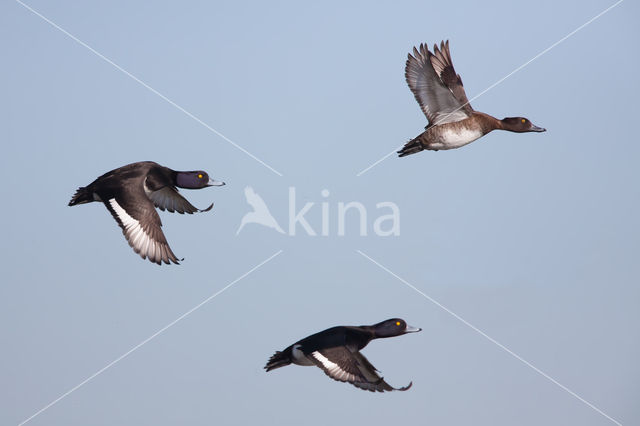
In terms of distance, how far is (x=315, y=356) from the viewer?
16453 millimetres

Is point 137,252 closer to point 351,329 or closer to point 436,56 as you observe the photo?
point 351,329

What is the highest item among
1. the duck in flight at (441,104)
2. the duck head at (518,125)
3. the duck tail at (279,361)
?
the duck in flight at (441,104)

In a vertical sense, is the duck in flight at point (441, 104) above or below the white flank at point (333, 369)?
above

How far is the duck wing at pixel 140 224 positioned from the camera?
16875mm

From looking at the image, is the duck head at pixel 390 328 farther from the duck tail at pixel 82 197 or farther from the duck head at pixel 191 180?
the duck tail at pixel 82 197

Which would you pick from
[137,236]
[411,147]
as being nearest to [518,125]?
[411,147]

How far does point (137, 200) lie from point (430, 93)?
5.25 meters

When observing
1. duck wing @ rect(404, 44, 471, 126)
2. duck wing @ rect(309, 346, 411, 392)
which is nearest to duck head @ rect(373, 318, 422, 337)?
duck wing @ rect(309, 346, 411, 392)

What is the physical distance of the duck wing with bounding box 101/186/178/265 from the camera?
55.4 feet

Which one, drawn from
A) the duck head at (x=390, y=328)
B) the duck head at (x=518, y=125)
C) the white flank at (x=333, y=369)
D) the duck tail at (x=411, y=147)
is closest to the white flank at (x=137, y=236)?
the white flank at (x=333, y=369)

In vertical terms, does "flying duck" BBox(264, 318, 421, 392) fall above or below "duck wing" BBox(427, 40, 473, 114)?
below

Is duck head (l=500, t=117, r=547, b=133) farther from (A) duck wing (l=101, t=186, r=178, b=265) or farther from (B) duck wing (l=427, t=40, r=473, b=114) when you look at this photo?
(A) duck wing (l=101, t=186, r=178, b=265)

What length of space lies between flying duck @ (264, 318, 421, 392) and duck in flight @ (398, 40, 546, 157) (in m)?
3.46

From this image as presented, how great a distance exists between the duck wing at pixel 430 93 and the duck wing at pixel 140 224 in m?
4.98
